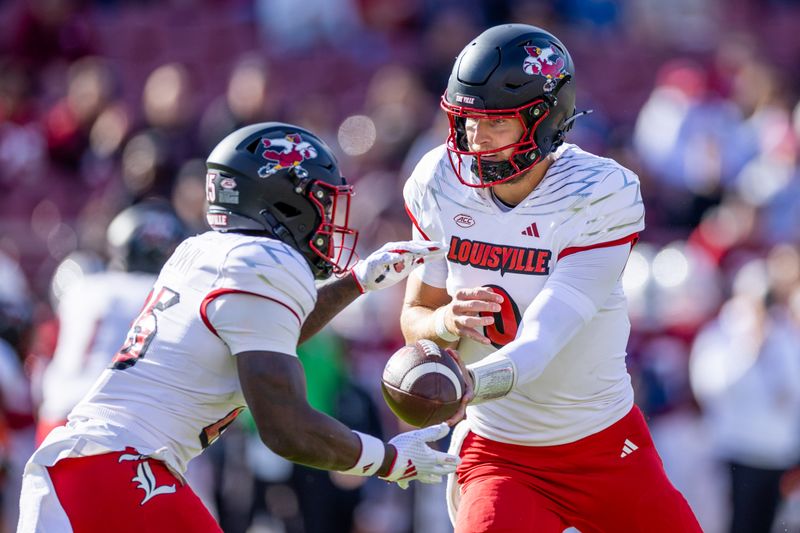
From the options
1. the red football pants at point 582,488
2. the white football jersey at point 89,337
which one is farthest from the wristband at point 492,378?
the white football jersey at point 89,337

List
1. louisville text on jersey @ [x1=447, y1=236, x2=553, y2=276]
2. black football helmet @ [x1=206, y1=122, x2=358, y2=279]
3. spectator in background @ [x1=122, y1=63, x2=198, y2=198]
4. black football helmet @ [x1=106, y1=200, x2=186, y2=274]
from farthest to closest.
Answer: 1. spectator in background @ [x1=122, y1=63, x2=198, y2=198]
2. black football helmet @ [x1=106, y1=200, x2=186, y2=274]
3. louisville text on jersey @ [x1=447, y1=236, x2=553, y2=276]
4. black football helmet @ [x1=206, y1=122, x2=358, y2=279]

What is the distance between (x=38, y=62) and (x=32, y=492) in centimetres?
886

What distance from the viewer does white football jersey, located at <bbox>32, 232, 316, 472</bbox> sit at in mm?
3918

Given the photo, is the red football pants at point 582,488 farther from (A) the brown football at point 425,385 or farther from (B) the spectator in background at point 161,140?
(B) the spectator in background at point 161,140

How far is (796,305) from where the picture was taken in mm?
8484

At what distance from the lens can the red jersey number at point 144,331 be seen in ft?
13.3

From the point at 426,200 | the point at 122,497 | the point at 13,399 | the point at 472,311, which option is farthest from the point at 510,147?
the point at 13,399

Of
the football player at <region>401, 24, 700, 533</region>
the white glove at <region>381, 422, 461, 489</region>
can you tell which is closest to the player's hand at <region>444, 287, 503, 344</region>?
the football player at <region>401, 24, 700, 533</region>

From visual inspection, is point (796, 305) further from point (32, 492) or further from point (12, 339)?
point (32, 492)

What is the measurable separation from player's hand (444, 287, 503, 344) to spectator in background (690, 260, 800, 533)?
4.42m

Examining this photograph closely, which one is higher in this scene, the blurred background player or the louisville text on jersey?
the louisville text on jersey

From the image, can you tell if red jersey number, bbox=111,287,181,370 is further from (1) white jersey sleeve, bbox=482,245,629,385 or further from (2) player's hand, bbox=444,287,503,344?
(1) white jersey sleeve, bbox=482,245,629,385

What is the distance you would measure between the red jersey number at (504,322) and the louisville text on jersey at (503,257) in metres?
0.08

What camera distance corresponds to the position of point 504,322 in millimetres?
4406
